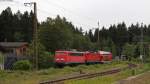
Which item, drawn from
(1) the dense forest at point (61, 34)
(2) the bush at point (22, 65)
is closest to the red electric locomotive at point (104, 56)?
(1) the dense forest at point (61, 34)

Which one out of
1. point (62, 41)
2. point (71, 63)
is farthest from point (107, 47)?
point (71, 63)

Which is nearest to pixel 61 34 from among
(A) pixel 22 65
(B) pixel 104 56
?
(B) pixel 104 56

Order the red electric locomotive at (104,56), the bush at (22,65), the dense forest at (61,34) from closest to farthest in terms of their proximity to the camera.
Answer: the bush at (22,65)
the red electric locomotive at (104,56)
the dense forest at (61,34)

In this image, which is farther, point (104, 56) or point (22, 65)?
point (104, 56)

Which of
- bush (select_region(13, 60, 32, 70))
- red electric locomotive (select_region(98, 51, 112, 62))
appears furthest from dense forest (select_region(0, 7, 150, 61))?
bush (select_region(13, 60, 32, 70))

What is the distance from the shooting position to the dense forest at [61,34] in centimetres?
9669

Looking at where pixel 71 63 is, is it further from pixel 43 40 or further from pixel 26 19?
pixel 26 19

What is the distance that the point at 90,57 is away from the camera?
8138 cm

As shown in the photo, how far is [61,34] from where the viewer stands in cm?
9731

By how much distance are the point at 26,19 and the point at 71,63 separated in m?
68.2

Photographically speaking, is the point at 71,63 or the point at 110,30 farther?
the point at 110,30

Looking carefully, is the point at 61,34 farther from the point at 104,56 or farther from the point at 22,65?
the point at 22,65

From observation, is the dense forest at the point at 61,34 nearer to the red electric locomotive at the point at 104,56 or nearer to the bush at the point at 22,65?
the red electric locomotive at the point at 104,56

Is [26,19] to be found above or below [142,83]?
above
